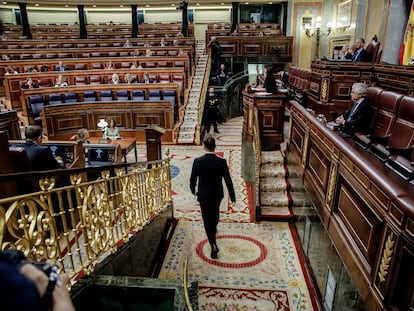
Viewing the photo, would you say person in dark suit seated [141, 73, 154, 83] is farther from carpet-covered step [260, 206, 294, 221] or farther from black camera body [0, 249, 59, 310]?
black camera body [0, 249, 59, 310]

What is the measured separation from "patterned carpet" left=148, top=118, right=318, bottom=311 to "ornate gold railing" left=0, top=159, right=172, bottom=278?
631mm

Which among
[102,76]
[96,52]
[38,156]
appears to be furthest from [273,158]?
[96,52]

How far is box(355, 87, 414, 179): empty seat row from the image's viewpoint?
6.96 feet

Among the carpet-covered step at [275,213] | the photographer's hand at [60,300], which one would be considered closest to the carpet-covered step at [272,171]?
the carpet-covered step at [275,213]

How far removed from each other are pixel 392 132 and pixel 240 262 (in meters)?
2.18

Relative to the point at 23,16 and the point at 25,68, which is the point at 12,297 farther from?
the point at 23,16

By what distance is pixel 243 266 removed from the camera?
3.62 metres

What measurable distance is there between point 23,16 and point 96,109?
393 inches

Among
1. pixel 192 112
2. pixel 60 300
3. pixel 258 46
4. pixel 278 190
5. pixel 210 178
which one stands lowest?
pixel 278 190

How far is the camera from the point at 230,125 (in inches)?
439

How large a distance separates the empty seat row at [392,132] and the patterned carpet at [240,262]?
1.67 meters

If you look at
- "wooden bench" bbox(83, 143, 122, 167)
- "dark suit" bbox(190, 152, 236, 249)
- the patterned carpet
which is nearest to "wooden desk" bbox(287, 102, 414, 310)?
the patterned carpet

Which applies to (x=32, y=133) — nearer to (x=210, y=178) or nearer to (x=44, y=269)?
(x=210, y=178)

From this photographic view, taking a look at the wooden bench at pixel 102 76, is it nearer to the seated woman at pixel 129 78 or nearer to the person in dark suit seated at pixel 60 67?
the seated woman at pixel 129 78
